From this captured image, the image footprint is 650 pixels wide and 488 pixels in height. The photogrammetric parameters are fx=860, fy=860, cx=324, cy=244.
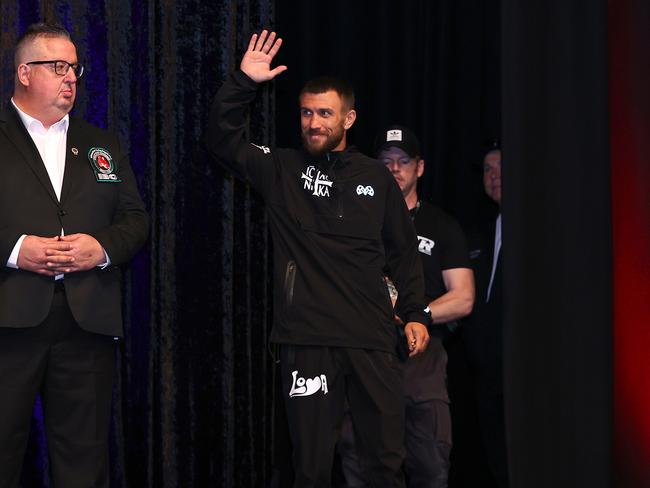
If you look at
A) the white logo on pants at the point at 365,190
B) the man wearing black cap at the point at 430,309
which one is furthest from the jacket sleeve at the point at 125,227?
the man wearing black cap at the point at 430,309

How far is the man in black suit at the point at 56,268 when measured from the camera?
2.36 m

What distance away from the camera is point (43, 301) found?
2377mm

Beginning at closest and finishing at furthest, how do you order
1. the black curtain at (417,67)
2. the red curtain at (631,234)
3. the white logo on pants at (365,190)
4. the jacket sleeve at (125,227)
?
1. the jacket sleeve at (125,227)
2. the white logo on pants at (365,190)
3. the red curtain at (631,234)
4. the black curtain at (417,67)

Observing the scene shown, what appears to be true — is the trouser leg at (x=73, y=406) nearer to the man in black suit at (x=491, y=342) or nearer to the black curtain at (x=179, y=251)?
the black curtain at (x=179, y=251)

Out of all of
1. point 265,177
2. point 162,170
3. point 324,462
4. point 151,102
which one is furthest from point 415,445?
point 151,102

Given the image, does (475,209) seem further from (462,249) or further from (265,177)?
(265,177)

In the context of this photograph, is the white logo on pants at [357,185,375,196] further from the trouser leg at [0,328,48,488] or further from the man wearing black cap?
the trouser leg at [0,328,48,488]

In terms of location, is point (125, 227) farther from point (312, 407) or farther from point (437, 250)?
point (437, 250)

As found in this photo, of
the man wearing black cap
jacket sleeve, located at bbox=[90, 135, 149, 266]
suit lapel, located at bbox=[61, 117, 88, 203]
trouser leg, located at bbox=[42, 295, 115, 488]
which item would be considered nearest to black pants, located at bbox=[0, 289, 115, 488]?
trouser leg, located at bbox=[42, 295, 115, 488]

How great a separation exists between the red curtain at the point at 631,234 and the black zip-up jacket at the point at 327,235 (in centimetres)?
73

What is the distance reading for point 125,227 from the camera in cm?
255

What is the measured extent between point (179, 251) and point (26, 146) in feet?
3.03

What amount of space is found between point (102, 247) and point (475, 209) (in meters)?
1.96

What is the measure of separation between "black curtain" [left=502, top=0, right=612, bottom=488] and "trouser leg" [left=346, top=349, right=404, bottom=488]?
0.37 meters
